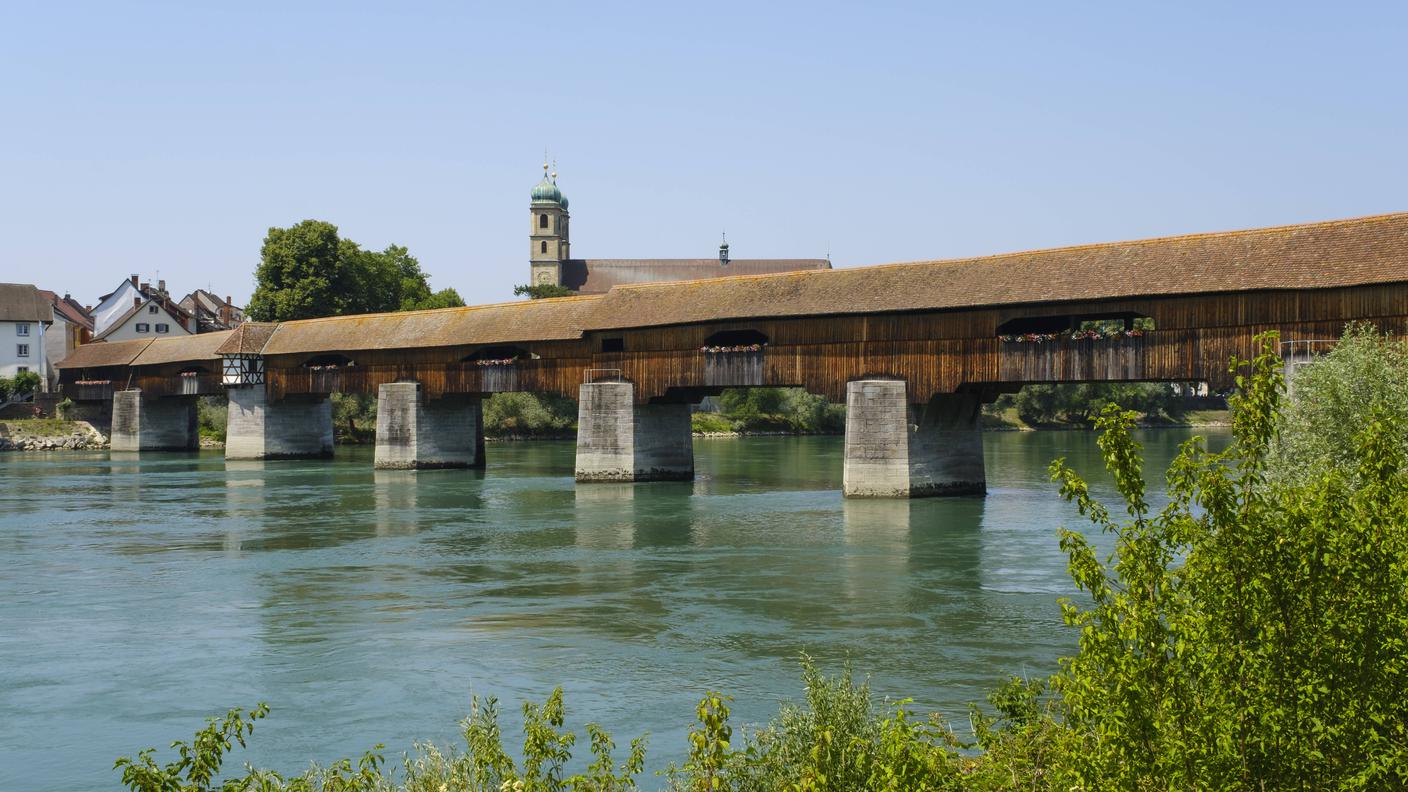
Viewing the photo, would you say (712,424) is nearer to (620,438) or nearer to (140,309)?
(140,309)

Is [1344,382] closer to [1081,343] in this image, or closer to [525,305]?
[1081,343]

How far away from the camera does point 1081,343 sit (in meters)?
28.5

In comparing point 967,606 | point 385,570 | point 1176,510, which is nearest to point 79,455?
point 385,570

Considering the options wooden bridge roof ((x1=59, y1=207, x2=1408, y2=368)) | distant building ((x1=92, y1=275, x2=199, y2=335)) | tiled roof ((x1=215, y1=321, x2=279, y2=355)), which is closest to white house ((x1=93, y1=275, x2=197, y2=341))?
distant building ((x1=92, y1=275, x2=199, y2=335))

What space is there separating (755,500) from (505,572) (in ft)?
41.7

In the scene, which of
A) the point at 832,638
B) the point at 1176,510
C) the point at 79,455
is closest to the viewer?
the point at 1176,510

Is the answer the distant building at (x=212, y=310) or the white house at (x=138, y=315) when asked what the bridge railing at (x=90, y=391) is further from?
the distant building at (x=212, y=310)

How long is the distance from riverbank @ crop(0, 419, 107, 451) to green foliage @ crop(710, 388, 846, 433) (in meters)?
34.3

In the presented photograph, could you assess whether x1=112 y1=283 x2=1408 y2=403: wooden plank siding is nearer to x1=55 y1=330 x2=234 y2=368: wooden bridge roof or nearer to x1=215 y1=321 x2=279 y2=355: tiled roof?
x1=215 y1=321 x2=279 y2=355: tiled roof

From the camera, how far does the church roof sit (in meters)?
116

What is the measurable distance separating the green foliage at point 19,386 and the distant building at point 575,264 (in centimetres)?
5386

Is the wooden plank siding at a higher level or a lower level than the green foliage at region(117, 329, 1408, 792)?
higher

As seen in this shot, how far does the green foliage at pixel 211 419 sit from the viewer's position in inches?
2493

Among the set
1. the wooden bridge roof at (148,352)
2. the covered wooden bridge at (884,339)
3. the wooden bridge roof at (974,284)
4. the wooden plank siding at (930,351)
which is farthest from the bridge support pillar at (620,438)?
the wooden bridge roof at (148,352)
